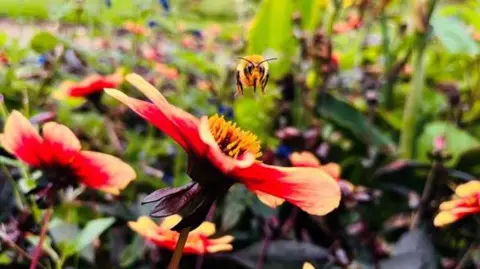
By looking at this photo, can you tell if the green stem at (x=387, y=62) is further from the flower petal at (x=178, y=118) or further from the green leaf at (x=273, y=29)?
the flower petal at (x=178, y=118)

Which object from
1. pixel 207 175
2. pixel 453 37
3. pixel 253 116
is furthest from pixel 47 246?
pixel 453 37

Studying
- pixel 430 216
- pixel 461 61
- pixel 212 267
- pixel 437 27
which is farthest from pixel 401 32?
pixel 212 267

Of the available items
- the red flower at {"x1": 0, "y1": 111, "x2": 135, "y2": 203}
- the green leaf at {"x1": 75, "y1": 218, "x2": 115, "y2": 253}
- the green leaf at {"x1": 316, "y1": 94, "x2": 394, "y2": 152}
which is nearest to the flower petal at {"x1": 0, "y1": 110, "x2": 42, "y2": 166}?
the red flower at {"x1": 0, "y1": 111, "x2": 135, "y2": 203}

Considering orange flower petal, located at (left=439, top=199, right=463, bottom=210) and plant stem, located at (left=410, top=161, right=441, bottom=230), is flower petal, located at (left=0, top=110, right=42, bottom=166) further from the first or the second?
plant stem, located at (left=410, top=161, right=441, bottom=230)

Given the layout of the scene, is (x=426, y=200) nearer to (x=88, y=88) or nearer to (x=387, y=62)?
(x=88, y=88)

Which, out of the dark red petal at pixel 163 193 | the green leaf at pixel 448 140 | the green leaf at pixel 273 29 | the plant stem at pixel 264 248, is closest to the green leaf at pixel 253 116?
the green leaf at pixel 273 29

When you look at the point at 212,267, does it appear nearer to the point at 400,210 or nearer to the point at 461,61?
the point at 400,210
